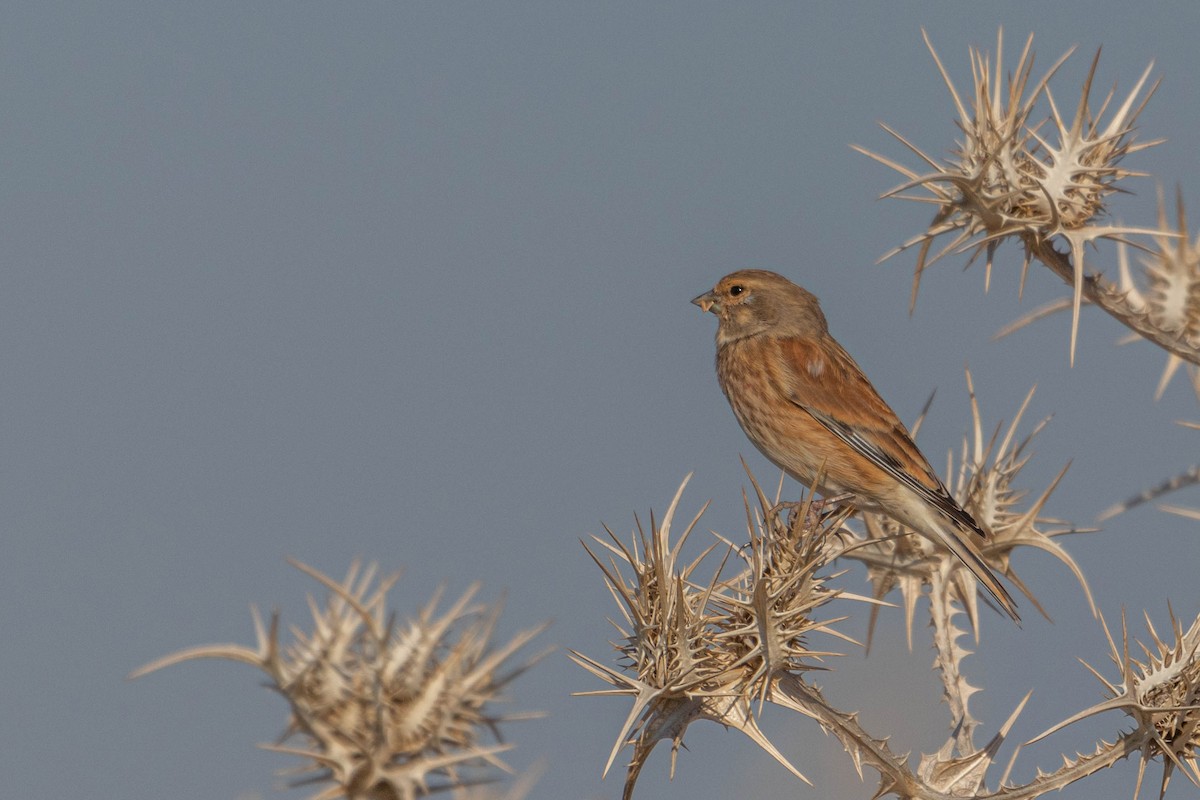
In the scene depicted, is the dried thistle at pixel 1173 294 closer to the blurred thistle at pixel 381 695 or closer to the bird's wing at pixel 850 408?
the bird's wing at pixel 850 408

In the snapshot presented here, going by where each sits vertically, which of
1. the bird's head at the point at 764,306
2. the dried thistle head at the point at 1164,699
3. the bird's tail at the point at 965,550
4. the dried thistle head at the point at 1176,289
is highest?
the bird's head at the point at 764,306

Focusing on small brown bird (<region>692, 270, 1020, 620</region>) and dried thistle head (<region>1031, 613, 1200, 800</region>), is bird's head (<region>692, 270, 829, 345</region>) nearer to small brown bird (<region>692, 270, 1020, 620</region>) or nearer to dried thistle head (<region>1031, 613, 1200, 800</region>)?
small brown bird (<region>692, 270, 1020, 620</region>)

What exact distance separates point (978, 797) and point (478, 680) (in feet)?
5.35

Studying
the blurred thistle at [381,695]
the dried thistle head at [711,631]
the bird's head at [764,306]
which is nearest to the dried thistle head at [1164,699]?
the dried thistle head at [711,631]

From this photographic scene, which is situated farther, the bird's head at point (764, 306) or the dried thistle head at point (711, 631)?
the bird's head at point (764, 306)

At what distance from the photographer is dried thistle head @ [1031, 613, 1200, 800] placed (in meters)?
3.12

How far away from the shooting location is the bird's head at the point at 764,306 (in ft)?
22.2

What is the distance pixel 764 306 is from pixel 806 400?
664mm

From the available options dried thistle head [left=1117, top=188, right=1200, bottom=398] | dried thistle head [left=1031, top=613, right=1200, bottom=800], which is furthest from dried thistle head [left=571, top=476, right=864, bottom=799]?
dried thistle head [left=1117, top=188, right=1200, bottom=398]

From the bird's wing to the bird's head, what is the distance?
0.44 feet

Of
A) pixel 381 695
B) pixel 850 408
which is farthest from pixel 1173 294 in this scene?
pixel 381 695

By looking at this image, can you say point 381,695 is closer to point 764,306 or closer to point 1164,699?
point 1164,699

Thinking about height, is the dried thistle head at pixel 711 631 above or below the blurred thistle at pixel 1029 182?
below

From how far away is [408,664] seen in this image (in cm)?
191
